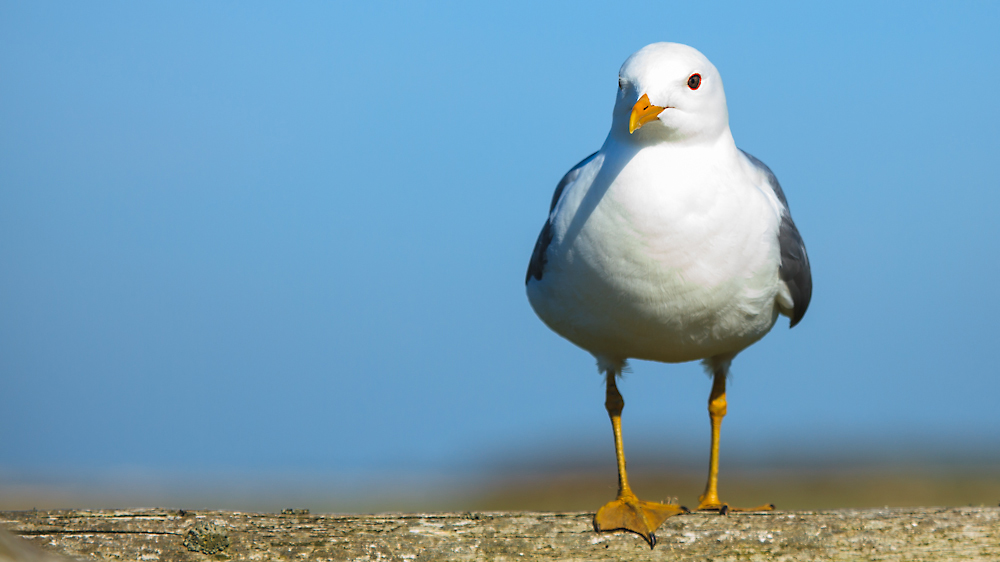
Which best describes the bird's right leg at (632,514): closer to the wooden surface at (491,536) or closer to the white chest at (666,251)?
the wooden surface at (491,536)

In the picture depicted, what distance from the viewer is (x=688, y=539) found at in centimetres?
439

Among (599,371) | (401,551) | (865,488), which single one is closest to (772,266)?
(599,371)

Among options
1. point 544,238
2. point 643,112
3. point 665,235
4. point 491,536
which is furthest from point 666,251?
point 491,536

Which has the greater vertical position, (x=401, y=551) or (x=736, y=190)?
(x=736, y=190)

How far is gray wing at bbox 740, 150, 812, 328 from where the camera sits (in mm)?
5156

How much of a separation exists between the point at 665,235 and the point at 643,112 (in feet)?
2.18

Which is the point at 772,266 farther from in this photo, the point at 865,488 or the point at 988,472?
the point at 988,472

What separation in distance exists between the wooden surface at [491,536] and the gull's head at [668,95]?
2.10m

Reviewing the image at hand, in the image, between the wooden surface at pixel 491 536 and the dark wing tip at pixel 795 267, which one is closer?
the wooden surface at pixel 491 536

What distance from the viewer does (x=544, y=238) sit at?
540 cm

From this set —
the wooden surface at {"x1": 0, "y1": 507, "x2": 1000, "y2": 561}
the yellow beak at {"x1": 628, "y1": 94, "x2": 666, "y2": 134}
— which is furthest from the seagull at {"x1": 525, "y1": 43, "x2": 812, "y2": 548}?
the wooden surface at {"x1": 0, "y1": 507, "x2": 1000, "y2": 561}

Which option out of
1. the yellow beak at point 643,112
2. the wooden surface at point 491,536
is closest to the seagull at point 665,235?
the yellow beak at point 643,112

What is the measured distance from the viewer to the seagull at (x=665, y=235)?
184 inches

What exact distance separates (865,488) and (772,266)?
1102 centimetres
